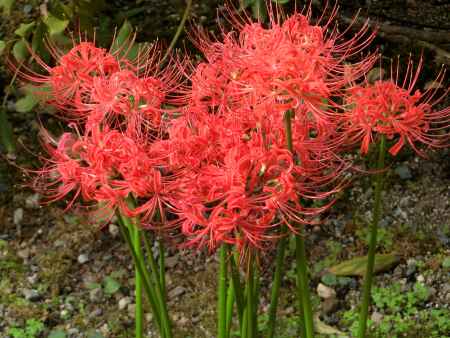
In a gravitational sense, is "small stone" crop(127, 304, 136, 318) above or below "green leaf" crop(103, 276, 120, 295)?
below

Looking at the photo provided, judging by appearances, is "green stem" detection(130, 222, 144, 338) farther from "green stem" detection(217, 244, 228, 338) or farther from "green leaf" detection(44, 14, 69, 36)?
"green leaf" detection(44, 14, 69, 36)

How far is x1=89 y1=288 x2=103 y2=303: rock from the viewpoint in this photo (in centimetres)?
271

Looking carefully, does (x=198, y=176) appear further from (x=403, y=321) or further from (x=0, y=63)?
(x=0, y=63)

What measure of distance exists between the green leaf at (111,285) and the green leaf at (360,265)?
722 mm

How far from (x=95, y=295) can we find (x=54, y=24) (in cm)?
103

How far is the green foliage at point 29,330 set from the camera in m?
2.54

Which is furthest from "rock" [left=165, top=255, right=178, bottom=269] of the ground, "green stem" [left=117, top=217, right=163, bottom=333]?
"green stem" [left=117, top=217, right=163, bottom=333]

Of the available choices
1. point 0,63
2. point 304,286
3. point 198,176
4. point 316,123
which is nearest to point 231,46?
point 316,123

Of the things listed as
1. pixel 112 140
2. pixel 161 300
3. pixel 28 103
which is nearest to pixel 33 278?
pixel 28 103

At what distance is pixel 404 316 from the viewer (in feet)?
8.43

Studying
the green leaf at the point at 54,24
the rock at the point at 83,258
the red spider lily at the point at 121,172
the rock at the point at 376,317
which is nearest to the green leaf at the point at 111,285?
the rock at the point at 83,258

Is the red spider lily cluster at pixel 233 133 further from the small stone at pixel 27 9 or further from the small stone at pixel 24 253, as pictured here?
the small stone at pixel 27 9

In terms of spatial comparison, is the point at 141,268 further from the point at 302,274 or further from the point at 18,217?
the point at 18,217

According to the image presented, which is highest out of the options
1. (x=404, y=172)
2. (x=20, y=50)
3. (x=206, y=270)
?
(x=20, y=50)
